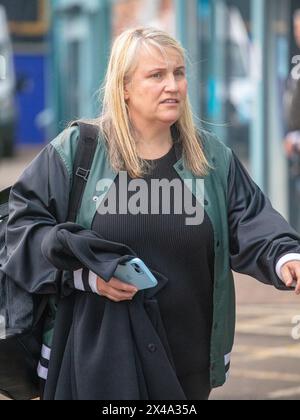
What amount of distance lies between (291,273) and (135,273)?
484 mm

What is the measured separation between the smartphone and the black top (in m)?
0.16

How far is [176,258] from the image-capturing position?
3410mm

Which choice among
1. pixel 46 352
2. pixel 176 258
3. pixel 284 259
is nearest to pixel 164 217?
pixel 176 258

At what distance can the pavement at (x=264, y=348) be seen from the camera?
5660 millimetres

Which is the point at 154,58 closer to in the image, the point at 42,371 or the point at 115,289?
the point at 115,289

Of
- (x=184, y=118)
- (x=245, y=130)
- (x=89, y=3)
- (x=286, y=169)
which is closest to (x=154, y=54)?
(x=184, y=118)

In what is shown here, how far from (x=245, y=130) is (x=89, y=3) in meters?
5.86

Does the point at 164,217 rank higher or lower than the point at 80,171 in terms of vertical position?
lower

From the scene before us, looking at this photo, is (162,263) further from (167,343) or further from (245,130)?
(245,130)

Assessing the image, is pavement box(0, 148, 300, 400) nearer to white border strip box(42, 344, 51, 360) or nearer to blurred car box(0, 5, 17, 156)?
white border strip box(42, 344, 51, 360)

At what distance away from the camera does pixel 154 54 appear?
340 centimetres

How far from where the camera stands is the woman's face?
3.40 meters

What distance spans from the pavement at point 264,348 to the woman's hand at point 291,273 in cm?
227

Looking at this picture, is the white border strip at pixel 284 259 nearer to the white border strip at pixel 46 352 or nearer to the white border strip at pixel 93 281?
the white border strip at pixel 93 281
